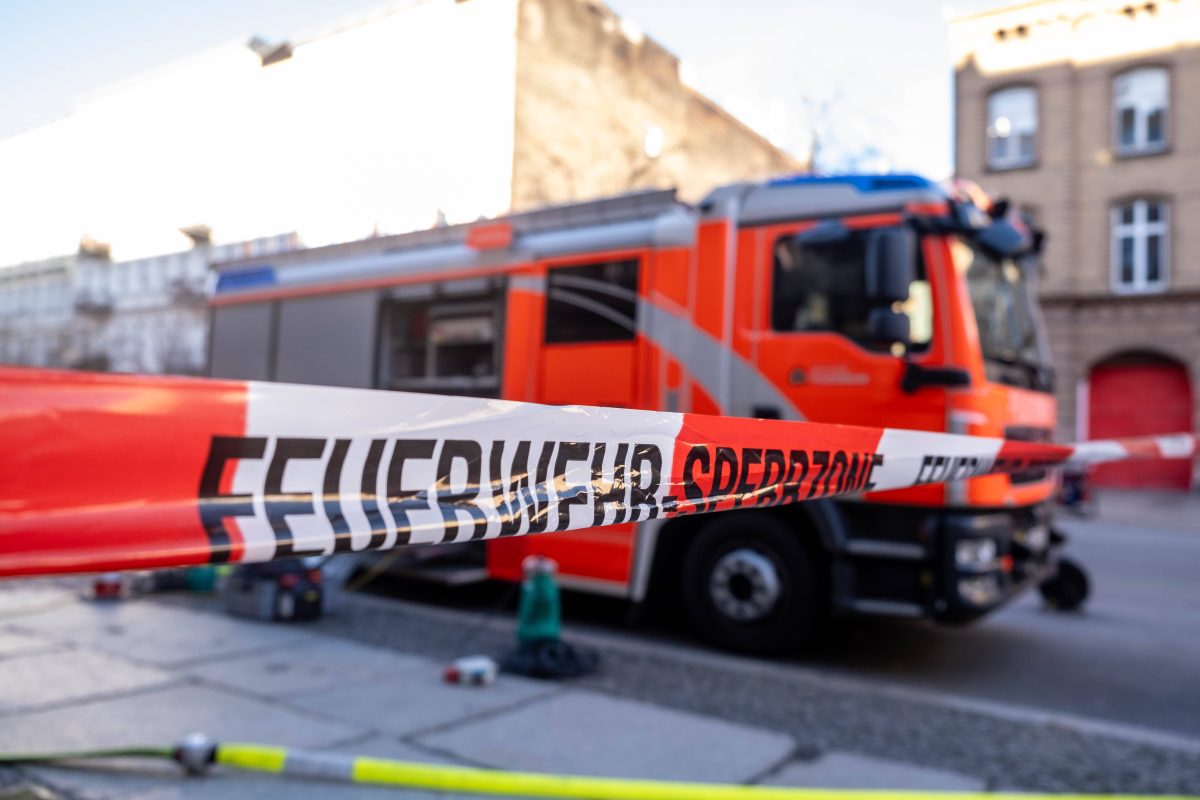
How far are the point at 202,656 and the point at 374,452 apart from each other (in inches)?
181

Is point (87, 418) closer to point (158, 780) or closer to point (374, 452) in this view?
point (374, 452)

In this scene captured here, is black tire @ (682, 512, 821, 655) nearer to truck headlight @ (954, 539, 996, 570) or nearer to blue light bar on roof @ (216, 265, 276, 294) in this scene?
truck headlight @ (954, 539, 996, 570)

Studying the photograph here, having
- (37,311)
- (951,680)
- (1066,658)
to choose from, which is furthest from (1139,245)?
(37,311)

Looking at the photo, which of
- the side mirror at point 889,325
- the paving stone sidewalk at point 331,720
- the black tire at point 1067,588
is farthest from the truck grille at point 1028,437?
the paving stone sidewalk at point 331,720

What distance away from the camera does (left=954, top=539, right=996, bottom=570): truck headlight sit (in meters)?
5.16

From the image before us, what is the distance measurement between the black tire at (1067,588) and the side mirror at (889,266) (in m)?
3.88

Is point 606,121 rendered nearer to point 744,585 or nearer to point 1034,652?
point 744,585

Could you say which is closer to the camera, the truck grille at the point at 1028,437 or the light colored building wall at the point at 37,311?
the light colored building wall at the point at 37,311

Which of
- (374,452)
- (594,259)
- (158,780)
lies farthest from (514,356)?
(374,452)

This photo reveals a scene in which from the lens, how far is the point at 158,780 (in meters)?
3.43

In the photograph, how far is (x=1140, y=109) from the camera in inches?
899

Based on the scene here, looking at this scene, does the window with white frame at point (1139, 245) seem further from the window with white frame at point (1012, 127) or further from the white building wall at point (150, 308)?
the white building wall at point (150, 308)

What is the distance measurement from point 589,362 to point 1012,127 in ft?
73.0

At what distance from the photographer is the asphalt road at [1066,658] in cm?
511
